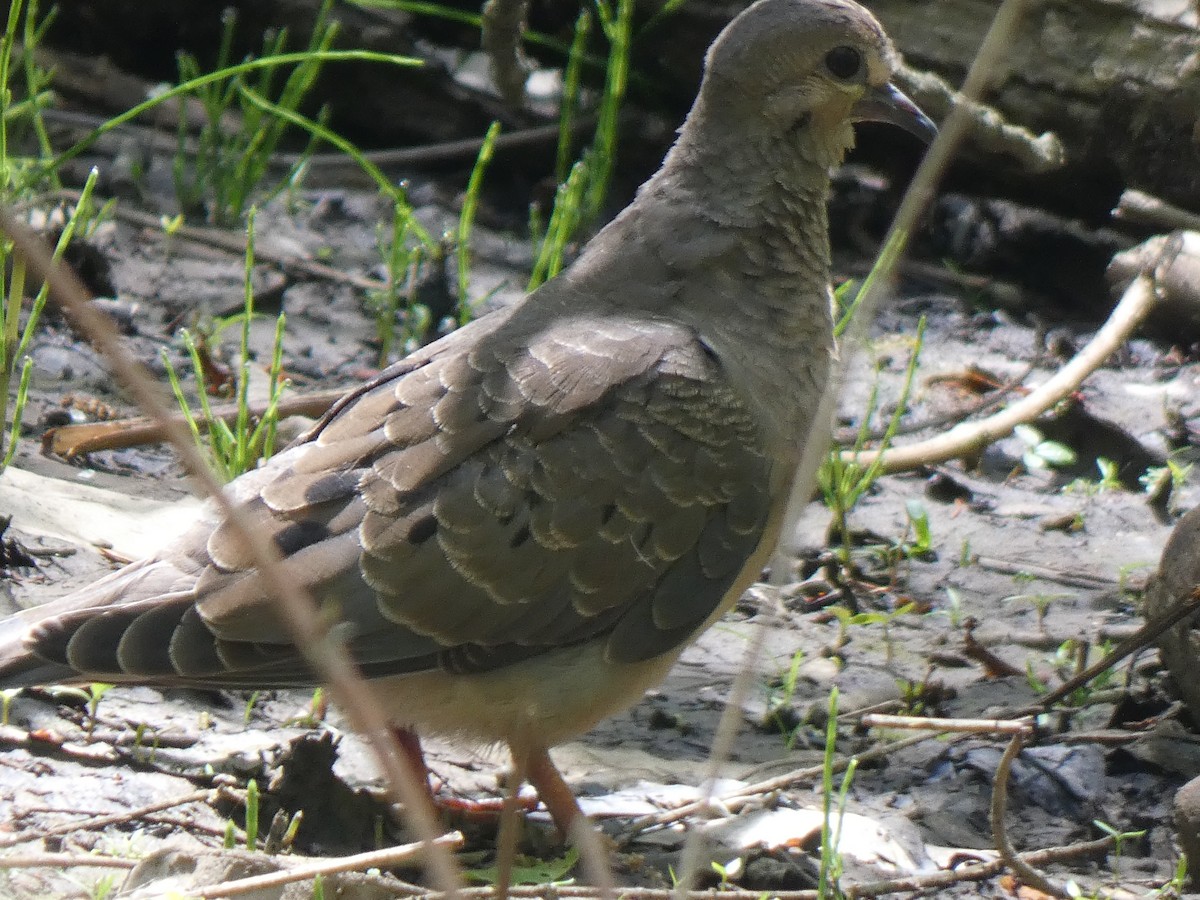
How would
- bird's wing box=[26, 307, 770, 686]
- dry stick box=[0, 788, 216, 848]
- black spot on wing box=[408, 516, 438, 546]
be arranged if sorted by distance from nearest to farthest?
dry stick box=[0, 788, 216, 848] < bird's wing box=[26, 307, 770, 686] < black spot on wing box=[408, 516, 438, 546]

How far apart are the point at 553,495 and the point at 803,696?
3.33ft

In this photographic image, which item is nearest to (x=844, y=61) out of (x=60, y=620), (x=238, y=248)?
(x=60, y=620)

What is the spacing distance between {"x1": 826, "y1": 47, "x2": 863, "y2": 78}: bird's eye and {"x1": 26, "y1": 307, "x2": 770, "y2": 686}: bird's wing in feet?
2.40

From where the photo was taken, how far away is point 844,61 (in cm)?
335

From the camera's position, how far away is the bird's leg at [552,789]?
2.98 metres

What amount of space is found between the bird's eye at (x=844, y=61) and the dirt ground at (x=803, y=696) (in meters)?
1.27

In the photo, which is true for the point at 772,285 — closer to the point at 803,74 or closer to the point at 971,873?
the point at 803,74

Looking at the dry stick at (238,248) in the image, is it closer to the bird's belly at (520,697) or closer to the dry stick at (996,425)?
the dry stick at (996,425)

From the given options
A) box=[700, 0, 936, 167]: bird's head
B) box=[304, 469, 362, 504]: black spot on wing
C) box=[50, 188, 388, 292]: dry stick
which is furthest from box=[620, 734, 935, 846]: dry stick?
box=[50, 188, 388, 292]: dry stick

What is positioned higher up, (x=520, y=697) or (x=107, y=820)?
(x=520, y=697)

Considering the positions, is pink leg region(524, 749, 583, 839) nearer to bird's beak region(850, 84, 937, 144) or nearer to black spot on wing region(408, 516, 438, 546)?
black spot on wing region(408, 516, 438, 546)

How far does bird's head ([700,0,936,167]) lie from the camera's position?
3307mm

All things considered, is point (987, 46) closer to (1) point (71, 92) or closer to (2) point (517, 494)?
(2) point (517, 494)

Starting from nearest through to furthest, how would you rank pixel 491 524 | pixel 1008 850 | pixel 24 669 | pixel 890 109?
pixel 1008 850, pixel 24 669, pixel 491 524, pixel 890 109
